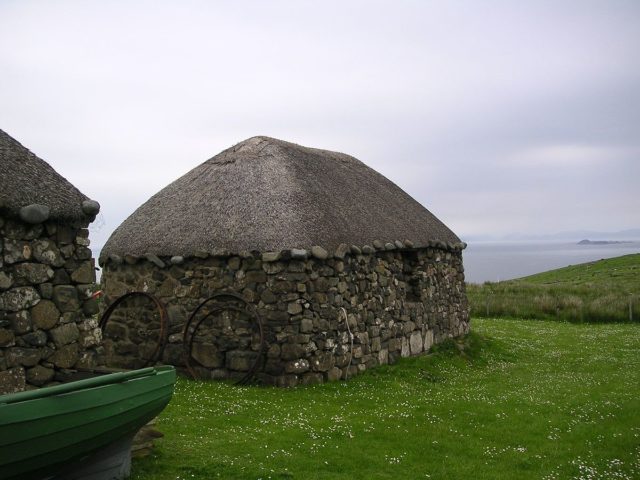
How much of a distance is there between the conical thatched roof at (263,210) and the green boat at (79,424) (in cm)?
605

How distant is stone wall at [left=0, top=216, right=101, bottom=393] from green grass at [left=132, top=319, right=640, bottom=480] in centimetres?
156

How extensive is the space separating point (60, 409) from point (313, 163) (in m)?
11.0

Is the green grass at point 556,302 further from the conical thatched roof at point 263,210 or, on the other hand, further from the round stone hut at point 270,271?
the round stone hut at point 270,271

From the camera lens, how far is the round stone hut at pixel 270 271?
475 inches

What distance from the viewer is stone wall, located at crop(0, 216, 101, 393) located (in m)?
6.47

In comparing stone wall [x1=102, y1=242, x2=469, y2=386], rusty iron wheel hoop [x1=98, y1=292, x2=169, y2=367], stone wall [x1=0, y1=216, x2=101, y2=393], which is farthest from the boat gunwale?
rusty iron wheel hoop [x1=98, y1=292, x2=169, y2=367]

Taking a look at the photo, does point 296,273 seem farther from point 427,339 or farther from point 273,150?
point 427,339

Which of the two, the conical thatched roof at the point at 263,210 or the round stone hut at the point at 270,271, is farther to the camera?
the conical thatched roof at the point at 263,210

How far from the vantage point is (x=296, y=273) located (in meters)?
12.0

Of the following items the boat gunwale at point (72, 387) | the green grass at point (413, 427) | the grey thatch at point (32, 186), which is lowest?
the green grass at point (413, 427)

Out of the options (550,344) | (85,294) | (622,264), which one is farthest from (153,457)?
(622,264)

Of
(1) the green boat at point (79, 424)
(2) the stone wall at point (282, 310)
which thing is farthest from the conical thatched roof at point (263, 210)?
(1) the green boat at point (79, 424)

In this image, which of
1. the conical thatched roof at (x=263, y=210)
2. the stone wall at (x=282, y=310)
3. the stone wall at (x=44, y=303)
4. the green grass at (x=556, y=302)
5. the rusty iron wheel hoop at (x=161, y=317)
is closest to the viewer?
the stone wall at (x=44, y=303)

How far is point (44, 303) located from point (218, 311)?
18.9 ft
